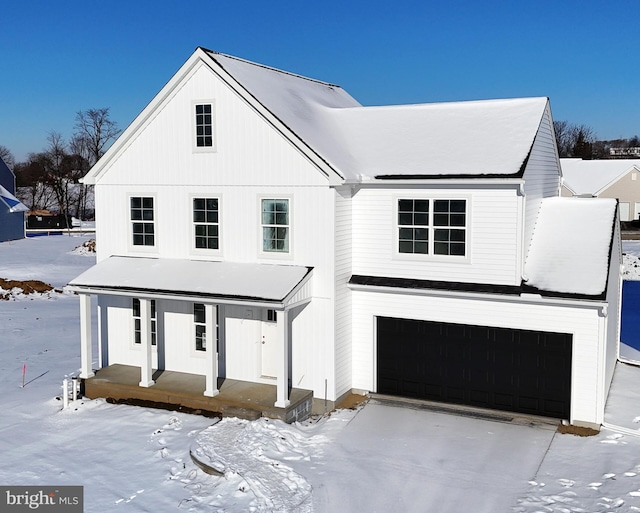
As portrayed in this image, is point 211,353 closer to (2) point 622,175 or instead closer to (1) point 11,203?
(1) point 11,203

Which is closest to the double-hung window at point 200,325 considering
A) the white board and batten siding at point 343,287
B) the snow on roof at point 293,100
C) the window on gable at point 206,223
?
the window on gable at point 206,223

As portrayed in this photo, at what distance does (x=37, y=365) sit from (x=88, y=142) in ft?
249

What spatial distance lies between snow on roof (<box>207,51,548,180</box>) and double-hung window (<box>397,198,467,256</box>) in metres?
0.77

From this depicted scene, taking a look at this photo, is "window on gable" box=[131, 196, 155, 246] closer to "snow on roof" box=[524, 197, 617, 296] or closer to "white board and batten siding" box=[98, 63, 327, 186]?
"white board and batten siding" box=[98, 63, 327, 186]

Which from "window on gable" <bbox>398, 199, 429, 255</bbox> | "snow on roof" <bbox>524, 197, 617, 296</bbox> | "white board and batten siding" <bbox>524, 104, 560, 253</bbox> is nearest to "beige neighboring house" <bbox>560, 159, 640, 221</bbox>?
"white board and batten siding" <bbox>524, 104, 560, 253</bbox>

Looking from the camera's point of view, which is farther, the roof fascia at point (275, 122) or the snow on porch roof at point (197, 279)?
the roof fascia at point (275, 122)

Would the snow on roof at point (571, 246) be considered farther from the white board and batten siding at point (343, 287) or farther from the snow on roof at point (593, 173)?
the snow on roof at point (593, 173)

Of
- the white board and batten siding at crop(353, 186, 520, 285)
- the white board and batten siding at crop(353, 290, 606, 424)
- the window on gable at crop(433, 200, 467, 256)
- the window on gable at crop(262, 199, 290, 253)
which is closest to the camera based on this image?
the white board and batten siding at crop(353, 290, 606, 424)

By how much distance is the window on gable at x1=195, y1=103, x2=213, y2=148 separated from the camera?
17.3m

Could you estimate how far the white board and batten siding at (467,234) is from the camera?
15.6 metres

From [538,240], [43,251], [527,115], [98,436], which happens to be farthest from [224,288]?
[43,251]

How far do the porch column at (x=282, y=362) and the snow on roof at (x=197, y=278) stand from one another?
707 millimetres

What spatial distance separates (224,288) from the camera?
16094mm

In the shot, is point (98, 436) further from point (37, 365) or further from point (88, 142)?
point (88, 142)
